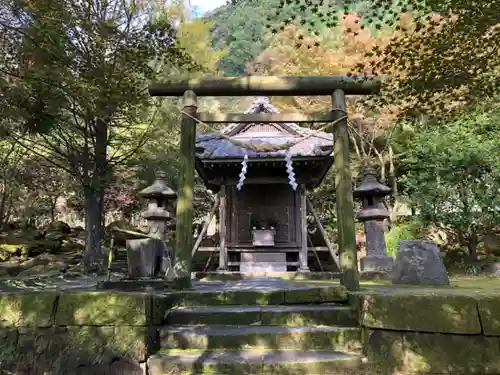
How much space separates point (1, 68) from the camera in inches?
312

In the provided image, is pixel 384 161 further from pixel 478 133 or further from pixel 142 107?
pixel 142 107

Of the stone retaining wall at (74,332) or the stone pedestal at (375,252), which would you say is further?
the stone pedestal at (375,252)

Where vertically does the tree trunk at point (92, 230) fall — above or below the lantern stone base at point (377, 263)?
above

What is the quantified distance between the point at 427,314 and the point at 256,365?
5.03 feet

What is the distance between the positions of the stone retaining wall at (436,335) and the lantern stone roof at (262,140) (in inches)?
212

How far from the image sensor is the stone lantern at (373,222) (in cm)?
940

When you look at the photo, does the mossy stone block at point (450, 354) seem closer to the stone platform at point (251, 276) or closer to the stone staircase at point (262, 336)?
the stone staircase at point (262, 336)

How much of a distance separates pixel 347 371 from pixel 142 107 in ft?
29.5

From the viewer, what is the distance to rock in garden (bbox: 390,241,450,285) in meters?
5.90

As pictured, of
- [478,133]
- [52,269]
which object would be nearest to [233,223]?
[52,269]

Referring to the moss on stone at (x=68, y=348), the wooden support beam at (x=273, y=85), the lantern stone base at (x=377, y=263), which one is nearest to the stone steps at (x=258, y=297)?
the moss on stone at (x=68, y=348)

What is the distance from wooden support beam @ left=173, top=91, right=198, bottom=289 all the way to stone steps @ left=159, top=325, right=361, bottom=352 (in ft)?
4.44

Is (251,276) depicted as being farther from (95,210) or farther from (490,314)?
(490,314)

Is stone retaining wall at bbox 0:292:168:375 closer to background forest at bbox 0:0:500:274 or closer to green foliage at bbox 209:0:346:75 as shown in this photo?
background forest at bbox 0:0:500:274
